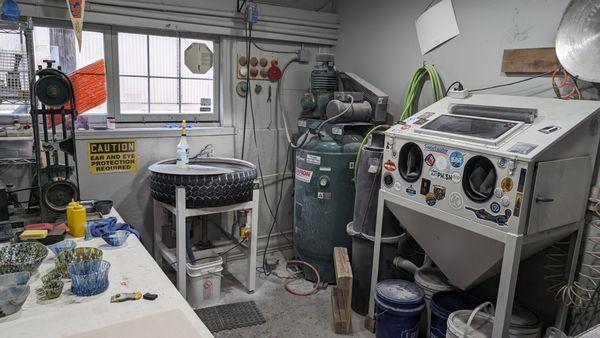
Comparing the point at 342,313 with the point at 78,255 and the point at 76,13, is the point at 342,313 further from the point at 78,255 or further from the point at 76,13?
the point at 76,13

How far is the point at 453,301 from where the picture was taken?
234cm

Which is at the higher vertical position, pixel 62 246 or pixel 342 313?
pixel 62 246

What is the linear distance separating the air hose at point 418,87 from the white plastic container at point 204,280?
169 centimetres

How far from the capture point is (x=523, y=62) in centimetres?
237

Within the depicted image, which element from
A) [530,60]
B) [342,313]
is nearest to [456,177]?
[530,60]

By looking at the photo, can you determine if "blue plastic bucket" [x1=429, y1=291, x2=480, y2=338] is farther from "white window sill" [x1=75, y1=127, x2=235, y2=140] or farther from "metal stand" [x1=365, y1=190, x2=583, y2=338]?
"white window sill" [x1=75, y1=127, x2=235, y2=140]

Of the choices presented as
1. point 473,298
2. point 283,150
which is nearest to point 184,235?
point 283,150

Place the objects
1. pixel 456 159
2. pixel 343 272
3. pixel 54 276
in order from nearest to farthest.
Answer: pixel 54 276, pixel 456 159, pixel 343 272

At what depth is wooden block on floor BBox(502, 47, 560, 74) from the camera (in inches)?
88.6

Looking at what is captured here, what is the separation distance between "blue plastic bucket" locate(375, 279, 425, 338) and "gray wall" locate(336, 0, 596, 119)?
1345 mm

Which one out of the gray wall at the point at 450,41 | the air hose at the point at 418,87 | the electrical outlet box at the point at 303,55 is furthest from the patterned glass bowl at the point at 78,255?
the electrical outlet box at the point at 303,55

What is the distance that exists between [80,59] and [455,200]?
8.57ft

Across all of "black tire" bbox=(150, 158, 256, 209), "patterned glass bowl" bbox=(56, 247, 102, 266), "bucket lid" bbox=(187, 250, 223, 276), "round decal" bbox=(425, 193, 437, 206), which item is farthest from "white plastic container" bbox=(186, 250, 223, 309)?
"round decal" bbox=(425, 193, 437, 206)

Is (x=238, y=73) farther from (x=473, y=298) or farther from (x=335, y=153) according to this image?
(x=473, y=298)
